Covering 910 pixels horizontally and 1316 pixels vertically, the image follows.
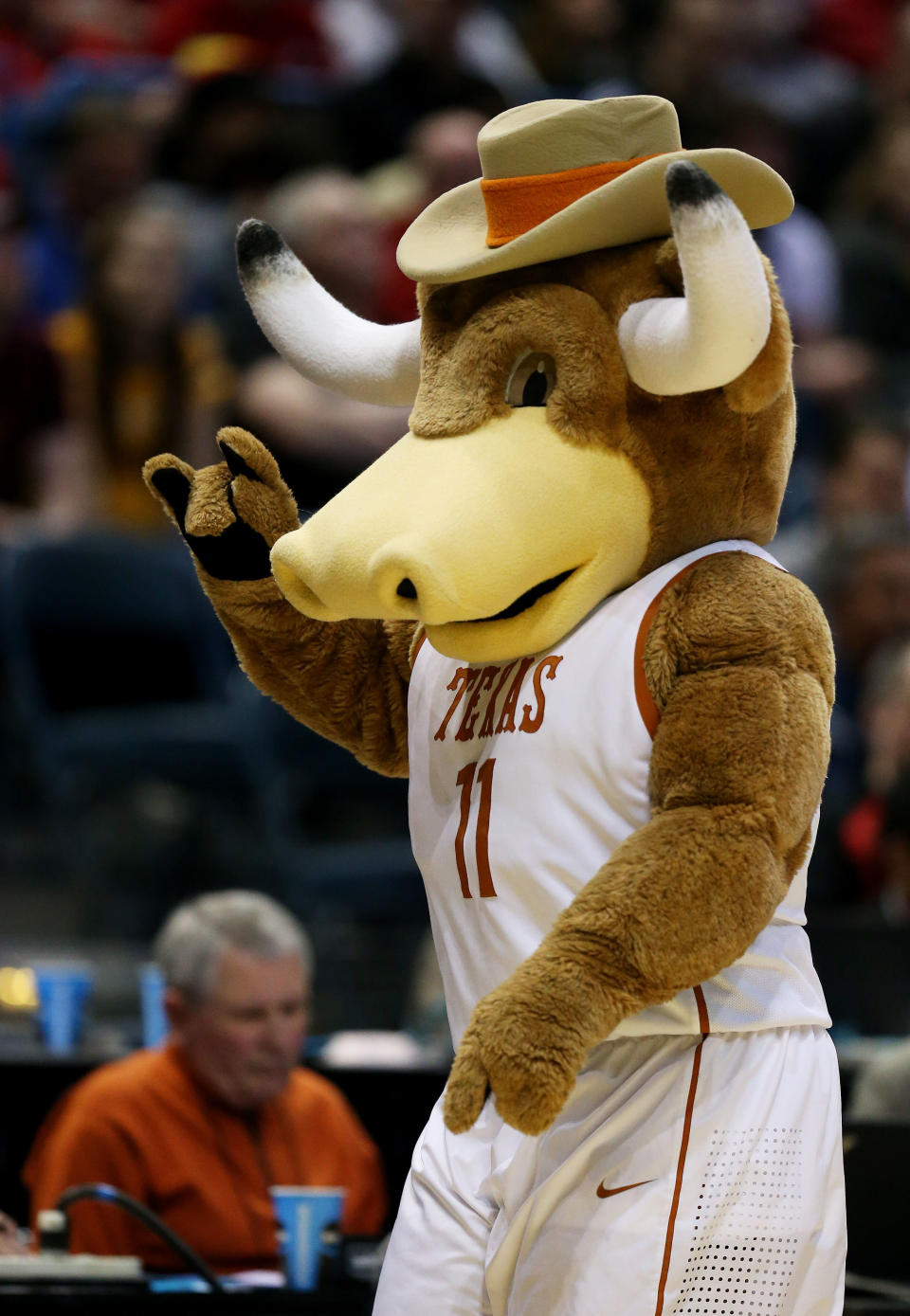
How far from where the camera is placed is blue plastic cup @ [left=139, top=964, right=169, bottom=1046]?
176 inches

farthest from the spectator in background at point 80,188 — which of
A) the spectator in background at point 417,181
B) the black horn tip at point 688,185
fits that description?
the black horn tip at point 688,185

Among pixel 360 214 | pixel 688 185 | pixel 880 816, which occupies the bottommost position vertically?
pixel 880 816

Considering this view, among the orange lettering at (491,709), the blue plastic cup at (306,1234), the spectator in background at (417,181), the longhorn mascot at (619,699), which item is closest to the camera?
the longhorn mascot at (619,699)

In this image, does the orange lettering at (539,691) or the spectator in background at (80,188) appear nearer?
the orange lettering at (539,691)

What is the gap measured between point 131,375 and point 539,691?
415 centimetres

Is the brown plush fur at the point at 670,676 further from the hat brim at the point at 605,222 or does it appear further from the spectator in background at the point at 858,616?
the spectator in background at the point at 858,616

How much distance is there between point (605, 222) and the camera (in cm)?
213

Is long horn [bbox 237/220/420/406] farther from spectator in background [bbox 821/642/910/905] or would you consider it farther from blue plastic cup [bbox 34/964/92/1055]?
spectator in background [bbox 821/642/910/905]

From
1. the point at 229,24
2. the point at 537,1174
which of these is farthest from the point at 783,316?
the point at 229,24

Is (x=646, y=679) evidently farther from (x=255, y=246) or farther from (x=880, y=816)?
(x=880, y=816)

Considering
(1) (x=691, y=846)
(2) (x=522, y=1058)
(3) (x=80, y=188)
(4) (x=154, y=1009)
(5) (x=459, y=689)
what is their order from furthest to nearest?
(3) (x=80, y=188)
(4) (x=154, y=1009)
(5) (x=459, y=689)
(1) (x=691, y=846)
(2) (x=522, y=1058)

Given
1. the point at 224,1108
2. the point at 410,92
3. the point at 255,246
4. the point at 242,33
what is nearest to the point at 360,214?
the point at 410,92

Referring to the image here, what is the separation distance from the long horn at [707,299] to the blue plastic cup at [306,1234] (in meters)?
1.57

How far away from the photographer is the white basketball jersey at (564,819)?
213 centimetres
